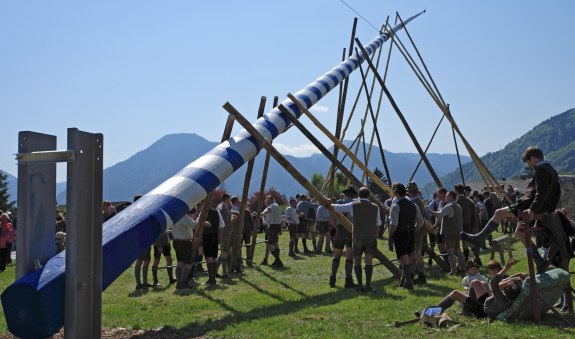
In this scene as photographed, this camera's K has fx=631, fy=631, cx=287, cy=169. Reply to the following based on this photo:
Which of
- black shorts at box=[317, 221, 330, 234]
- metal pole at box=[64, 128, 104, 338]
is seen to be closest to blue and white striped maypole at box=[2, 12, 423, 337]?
metal pole at box=[64, 128, 104, 338]

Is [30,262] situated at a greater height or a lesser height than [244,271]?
greater

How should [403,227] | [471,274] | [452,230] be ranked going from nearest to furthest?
[471,274]
[403,227]
[452,230]

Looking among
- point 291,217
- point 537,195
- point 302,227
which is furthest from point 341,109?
point 537,195

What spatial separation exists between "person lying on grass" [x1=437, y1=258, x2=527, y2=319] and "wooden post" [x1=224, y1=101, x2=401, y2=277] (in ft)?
9.60

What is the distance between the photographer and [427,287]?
10.3 meters

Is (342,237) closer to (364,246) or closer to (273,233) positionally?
(364,246)

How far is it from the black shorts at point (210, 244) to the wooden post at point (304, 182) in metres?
1.92

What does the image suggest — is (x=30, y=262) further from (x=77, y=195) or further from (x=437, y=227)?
(x=437, y=227)

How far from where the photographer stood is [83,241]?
159 inches

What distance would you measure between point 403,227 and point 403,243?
0.26 m

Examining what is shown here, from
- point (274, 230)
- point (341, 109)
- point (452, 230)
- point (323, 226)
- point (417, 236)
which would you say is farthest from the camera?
point (323, 226)

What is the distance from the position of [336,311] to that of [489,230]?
2169 mm

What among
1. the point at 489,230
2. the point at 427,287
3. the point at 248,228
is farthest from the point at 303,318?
the point at 248,228

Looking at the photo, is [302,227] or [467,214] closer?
[467,214]
